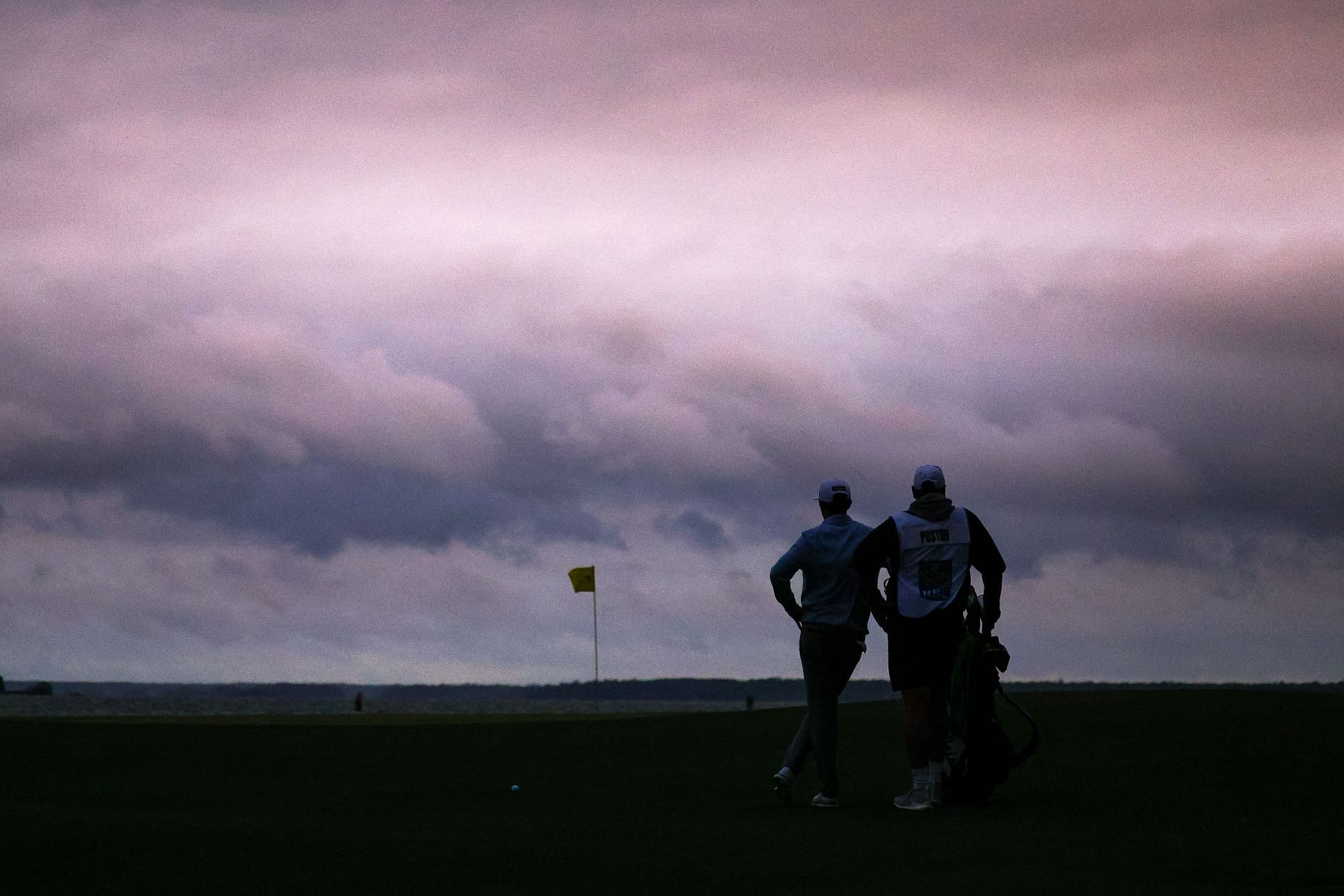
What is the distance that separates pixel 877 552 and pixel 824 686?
1113 millimetres

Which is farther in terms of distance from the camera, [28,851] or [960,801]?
[960,801]

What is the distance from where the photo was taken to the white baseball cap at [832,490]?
12500mm

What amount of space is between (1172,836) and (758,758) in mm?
8654

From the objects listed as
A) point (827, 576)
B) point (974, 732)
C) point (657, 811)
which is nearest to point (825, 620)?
point (827, 576)

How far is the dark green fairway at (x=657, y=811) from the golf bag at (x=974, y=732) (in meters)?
0.36

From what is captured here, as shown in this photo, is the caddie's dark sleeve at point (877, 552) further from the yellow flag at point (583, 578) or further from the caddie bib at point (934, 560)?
the yellow flag at point (583, 578)

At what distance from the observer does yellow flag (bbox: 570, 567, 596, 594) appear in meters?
42.5

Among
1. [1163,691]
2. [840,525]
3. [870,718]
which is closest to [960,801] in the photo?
[840,525]

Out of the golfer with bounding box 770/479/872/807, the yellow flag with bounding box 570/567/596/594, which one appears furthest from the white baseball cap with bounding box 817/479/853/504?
the yellow flag with bounding box 570/567/596/594

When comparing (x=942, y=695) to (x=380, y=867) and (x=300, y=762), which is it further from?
(x=300, y=762)

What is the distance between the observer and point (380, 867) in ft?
26.6

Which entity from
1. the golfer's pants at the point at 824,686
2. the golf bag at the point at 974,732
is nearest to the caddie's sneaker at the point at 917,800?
the golf bag at the point at 974,732

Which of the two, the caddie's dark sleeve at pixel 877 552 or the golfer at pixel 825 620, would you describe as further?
the golfer at pixel 825 620

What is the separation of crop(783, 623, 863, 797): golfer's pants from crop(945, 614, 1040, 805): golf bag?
868 mm
